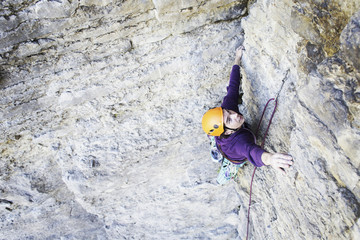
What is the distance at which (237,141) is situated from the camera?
2.58 meters

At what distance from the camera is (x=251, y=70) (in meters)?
2.62

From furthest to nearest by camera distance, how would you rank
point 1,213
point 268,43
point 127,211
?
point 127,211
point 1,213
point 268,43

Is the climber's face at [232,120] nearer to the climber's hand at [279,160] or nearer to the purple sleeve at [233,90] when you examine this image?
the purple sleeve at [233,90]

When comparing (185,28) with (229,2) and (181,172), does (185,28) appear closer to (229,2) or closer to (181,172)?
(229,2)

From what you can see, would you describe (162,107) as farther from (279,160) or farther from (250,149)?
(279,160)

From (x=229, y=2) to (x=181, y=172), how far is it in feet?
7.46

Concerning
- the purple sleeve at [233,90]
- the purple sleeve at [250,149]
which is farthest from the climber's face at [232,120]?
the purple sleeve at [233,90]

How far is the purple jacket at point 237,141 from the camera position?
235cm

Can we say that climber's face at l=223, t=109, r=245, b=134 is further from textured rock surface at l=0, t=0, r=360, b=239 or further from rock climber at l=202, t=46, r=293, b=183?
textured rock surface at l=0, t=0, r=360, b=239

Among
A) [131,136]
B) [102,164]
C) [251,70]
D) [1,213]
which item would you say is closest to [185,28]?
[251,70]

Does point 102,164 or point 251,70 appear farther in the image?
point 102,164

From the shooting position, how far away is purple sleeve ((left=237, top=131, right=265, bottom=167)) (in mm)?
2264

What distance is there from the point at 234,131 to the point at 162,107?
0.88 m

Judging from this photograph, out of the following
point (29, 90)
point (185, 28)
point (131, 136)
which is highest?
point (185, 28)
